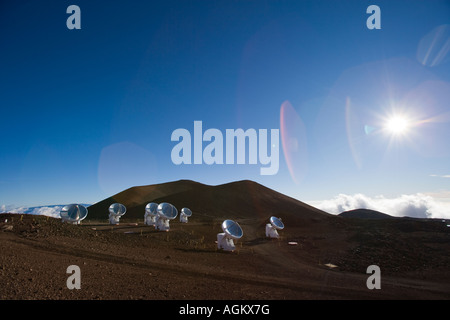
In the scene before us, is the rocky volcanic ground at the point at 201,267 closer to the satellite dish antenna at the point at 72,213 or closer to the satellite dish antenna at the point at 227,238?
the satellite dish antenna at the point at 227,238

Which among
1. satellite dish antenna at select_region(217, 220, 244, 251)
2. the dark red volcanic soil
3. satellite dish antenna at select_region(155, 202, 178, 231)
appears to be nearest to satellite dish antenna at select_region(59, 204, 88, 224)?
the dark red volcanic soil

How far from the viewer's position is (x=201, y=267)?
16.0 m

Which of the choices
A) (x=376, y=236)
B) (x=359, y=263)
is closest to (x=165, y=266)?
(x=359, y=263)

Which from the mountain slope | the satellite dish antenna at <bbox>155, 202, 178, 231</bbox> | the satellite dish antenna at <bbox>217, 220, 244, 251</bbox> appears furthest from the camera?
the mountain slope

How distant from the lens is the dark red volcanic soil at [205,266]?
35.9ft

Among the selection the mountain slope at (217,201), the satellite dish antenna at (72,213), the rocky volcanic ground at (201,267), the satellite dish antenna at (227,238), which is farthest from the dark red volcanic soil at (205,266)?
the mountain slope at (217,201)

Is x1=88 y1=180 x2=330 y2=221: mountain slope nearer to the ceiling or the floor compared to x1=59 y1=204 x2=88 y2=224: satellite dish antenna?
nearer to the floor

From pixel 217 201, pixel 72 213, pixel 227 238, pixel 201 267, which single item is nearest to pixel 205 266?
pixel 201 267

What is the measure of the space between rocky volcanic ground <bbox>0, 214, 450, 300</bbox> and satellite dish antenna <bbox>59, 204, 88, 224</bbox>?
6.84 metres

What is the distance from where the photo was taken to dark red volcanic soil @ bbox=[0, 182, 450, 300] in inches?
431

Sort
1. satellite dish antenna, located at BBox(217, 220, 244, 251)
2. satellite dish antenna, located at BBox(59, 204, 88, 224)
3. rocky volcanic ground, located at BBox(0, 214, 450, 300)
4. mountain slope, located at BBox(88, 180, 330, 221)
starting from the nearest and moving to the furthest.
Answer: rocky volcanic ground, located at BBox(0, 214, 450, 300) < satellite dish antenna, located at BBox(217, 220, 244, 251) < satellite dish antenna, located at BBox(59, 204, 88, 224) < mountain slope, located at BBox(88, 180, 330, 221)

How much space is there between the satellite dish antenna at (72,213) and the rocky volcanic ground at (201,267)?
684 centimetres

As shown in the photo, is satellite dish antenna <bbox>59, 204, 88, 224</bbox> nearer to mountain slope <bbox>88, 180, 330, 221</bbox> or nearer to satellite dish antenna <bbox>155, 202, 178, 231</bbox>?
satellite dish antenna <bbox>155, 202, 178, 231</bbox>

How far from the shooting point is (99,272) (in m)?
12.9
